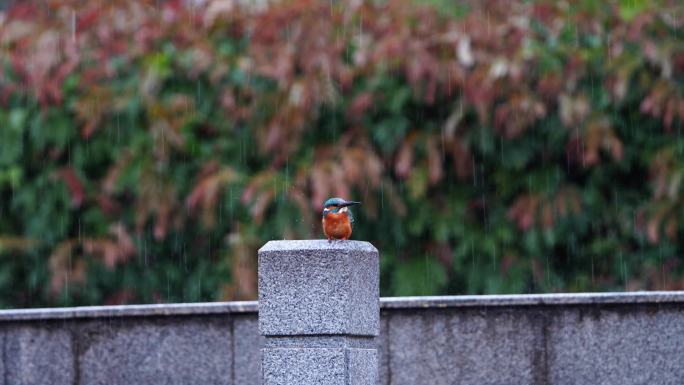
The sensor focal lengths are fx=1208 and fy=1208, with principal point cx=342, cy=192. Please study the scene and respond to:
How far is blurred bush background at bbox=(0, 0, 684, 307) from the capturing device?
9.82m

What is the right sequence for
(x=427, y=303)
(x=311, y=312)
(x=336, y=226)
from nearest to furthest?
(x=311, y=312), (x=336, y=226), (x=427, y=303)

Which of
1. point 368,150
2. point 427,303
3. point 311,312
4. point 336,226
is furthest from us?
point 368,150

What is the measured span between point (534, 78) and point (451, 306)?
3232 mm

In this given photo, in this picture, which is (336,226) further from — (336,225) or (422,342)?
(422,342)

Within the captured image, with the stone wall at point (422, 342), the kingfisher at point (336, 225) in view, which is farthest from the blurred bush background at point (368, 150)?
the kingfisher at point (336, 225)

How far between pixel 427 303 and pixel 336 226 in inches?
69.8

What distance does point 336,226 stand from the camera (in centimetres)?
576

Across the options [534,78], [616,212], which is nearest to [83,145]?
[534,78]

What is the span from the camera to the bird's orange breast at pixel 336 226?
5.76 metres

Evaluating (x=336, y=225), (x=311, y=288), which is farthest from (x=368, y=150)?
(x=311, y=288)

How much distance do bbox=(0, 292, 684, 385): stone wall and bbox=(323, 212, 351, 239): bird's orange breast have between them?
1723 millimetres

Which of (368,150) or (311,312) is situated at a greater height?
(368,150)

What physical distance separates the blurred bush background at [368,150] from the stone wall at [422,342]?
223 cm

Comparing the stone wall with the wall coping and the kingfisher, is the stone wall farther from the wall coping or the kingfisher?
the kingfisher
